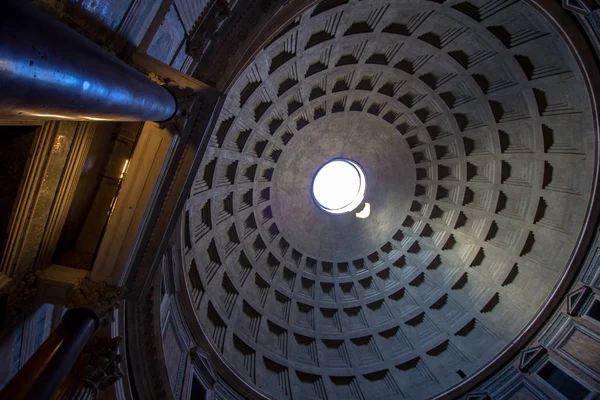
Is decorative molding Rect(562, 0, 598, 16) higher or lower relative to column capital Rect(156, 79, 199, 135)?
higher

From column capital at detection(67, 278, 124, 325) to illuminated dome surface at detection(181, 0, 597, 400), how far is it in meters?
5.79

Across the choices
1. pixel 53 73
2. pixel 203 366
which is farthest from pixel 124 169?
pixel 203 366

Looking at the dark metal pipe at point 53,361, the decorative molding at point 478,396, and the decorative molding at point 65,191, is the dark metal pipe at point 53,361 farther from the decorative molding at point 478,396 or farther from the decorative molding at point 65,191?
the decorative molding at point 478,396

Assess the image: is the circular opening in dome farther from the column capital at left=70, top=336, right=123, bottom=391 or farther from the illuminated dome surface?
the column capital at left=70, top=336, right=123, bottom=391

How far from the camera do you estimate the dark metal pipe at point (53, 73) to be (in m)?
2.82

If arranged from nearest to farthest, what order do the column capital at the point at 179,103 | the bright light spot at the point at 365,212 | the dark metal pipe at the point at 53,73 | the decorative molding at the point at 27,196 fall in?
the dark metal pipe at the point at 53,73 < the decorative molding at the point at 27,196 < the column capital at the point at 179,103 < the bright light spot at the point at 365,212

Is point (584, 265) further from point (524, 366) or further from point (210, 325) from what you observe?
point (210, 325)

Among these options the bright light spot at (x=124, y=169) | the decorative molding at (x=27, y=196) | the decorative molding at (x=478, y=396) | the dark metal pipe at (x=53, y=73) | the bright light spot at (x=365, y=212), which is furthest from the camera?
the bright light spot at (x=365, y=212)

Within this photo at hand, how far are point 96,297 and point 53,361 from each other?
1831mm

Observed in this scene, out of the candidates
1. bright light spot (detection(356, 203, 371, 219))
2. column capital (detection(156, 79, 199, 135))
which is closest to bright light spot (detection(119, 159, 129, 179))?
column capital (detection(156, 79, 199, 135))

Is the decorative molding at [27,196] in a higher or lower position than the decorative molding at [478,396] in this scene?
higher

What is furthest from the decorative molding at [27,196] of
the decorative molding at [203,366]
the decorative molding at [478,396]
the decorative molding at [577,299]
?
the decorative molding at [577,299]

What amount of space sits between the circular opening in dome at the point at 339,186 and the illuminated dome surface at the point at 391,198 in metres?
0.37

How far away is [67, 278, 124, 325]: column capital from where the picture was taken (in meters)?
7.44
